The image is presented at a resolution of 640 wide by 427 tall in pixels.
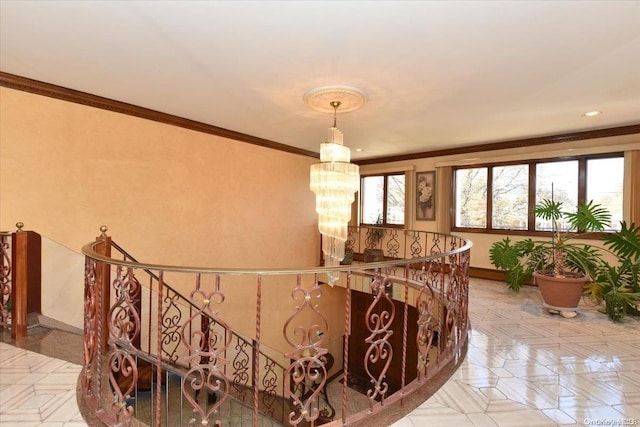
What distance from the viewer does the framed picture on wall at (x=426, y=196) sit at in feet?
22.8

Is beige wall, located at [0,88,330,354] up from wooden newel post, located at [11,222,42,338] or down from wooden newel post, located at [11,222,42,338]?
Result: up

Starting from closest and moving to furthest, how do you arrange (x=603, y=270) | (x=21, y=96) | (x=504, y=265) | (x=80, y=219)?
(x=21, y=96) < (x=80, y=219) < (x=603, y=270) < (x=504, y=265)

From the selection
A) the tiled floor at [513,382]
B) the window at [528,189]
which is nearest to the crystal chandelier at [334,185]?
the tiled floor at [513,382]

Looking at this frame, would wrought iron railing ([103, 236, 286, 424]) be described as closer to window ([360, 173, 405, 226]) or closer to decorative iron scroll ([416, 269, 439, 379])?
decorative iron scroll ([416, 269, 439, 379])

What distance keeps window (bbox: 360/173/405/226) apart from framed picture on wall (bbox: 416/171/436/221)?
1.50ft

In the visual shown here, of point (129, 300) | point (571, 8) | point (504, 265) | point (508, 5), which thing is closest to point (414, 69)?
point (508, 5)

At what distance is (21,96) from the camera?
11.0 ft

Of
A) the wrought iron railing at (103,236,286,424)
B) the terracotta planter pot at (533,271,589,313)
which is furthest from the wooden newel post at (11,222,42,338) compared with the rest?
the terracotta planter pot at (533,271,589,313)

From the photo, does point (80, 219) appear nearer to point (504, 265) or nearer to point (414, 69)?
point (414, 69)

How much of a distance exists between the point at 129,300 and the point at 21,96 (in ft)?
9.89

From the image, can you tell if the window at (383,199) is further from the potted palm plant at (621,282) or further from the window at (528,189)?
the potted palm plant at (621,282)

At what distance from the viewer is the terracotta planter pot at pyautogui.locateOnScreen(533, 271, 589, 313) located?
394 centimetres

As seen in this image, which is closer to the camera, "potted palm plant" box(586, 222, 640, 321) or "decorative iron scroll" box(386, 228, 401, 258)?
"potted palm plant" box(586, 222, 640, 321)

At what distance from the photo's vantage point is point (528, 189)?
5.85 meters
